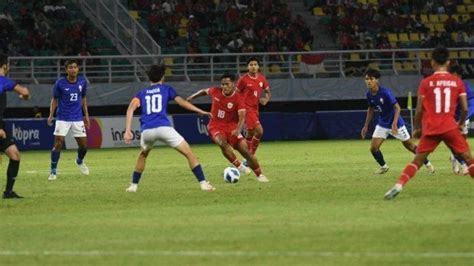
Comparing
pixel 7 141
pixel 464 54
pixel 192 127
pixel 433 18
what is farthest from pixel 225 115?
pixel 433 18

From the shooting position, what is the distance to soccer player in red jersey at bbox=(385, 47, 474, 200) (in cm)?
1652

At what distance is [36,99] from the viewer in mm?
43562

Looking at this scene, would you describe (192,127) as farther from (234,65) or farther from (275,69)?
(275,69)

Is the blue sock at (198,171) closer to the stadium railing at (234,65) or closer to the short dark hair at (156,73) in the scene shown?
the short dark hair at (156,73)

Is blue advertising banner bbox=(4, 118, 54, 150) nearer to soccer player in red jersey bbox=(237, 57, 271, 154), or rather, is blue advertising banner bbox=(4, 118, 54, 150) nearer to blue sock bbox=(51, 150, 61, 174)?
soccer player in red jersey bbox=(237, 57, 271, 154)

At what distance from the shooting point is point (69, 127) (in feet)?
80.5

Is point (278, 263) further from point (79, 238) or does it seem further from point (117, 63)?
point (117, 63)

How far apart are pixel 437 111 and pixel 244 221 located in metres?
3.74

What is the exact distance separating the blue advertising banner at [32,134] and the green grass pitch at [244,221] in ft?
55.8

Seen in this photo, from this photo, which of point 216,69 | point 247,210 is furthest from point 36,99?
point 247,210

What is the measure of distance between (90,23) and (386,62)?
1233 cm

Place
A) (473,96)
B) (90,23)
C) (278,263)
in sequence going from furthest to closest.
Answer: (90,23) < (473,96) < (278,263)

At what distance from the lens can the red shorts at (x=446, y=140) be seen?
16578 mm

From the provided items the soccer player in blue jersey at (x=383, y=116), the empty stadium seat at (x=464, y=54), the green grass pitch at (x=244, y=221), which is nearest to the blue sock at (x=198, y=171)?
the green grass pitch at (x=244, y=221)
